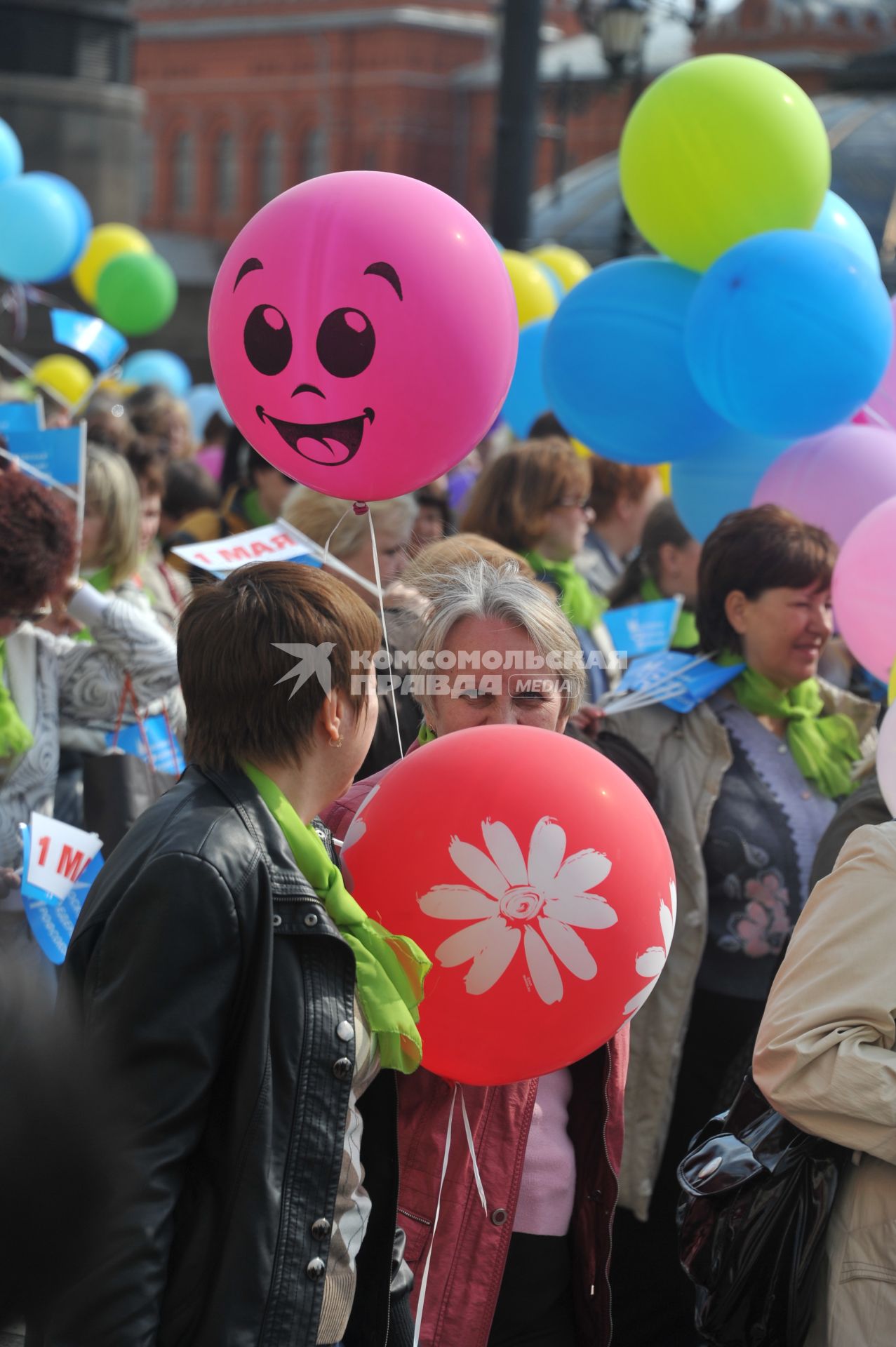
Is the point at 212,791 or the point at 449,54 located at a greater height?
the point at 212,791

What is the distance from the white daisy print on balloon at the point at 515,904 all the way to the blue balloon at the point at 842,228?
111 inches

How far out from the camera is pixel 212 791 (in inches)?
68.4

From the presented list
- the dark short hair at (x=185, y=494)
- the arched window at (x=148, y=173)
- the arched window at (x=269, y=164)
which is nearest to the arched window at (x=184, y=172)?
the arched window at (x=148, y=173)

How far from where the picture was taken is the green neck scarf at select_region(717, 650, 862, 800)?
3.33 m

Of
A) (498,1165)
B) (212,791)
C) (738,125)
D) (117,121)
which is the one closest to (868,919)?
(498,1165)

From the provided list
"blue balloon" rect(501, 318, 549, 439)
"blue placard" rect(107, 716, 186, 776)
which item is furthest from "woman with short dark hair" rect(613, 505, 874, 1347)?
"blue balloon" rect(501, 318, 549, 439)

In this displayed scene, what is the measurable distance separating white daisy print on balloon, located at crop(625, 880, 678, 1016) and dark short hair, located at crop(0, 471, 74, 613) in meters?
1.68

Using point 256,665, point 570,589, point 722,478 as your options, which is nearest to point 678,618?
point 570,589

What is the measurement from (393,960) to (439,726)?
24.7 inches

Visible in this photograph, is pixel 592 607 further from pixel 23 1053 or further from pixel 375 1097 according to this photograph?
pixel 23 1053

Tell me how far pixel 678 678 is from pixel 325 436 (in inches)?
46.2

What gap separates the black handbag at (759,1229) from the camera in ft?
6.99

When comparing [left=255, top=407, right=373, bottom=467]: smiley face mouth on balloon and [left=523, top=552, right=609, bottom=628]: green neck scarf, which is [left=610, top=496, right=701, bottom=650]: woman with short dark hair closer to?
[left=523, top=552, right=609, bottom=628]: green neck scarf

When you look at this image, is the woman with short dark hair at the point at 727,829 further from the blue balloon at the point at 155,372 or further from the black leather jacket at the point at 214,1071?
the blue balloon at the point at 155,372
